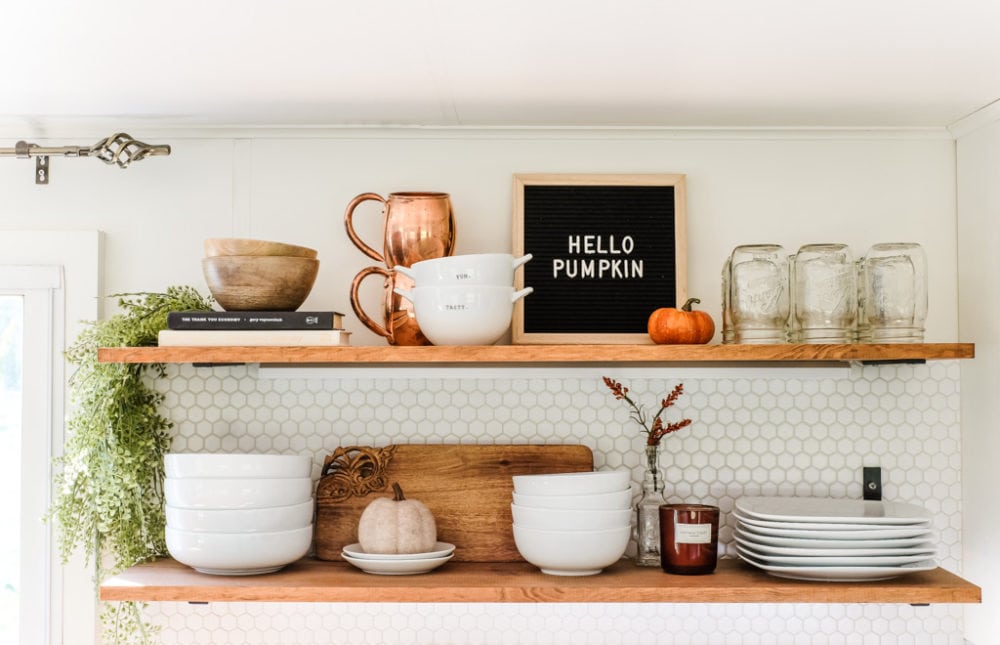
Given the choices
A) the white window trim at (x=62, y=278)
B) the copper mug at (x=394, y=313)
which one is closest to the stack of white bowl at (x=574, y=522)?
the copper mug at (x=394, y=313)

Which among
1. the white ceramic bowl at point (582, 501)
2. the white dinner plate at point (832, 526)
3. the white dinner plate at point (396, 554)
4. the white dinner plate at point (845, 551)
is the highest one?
the white ceramic bowl at point (582, 501)

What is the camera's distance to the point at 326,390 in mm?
1972

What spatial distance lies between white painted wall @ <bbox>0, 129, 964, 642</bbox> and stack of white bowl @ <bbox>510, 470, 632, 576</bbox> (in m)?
0.54

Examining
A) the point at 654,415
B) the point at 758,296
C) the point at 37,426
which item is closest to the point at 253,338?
the point at 37,426

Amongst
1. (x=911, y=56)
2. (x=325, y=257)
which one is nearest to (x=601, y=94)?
(x=911, y=56)

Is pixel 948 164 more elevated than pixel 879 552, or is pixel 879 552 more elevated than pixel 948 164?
pixel 948 164

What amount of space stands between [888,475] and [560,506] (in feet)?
2.45

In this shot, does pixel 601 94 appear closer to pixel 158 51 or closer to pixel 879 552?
pixel 158 51

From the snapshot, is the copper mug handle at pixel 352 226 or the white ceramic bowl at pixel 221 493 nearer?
the white ceramic bowl at pixel 221 493

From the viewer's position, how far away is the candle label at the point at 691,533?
5.72 ft

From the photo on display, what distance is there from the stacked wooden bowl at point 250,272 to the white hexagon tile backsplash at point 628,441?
0.27 m

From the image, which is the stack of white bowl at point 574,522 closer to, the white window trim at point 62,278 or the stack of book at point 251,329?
the stack of book at point 251,329

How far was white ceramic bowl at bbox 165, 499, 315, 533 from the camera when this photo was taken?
67.2 inches

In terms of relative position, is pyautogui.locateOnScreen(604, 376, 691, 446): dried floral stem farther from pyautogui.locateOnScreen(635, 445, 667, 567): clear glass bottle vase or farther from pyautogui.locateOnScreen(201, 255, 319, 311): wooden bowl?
pyautogui.locateOnScreen(201, 255, 319, 311): wooden bowl
